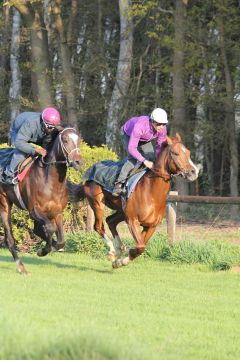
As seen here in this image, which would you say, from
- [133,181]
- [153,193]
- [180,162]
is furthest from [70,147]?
[180,162]

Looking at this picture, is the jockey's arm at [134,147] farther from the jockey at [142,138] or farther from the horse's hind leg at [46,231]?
the horse's hind leg at [46,231]

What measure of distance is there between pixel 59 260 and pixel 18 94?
2114 cm

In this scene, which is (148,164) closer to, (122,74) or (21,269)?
(21,269)

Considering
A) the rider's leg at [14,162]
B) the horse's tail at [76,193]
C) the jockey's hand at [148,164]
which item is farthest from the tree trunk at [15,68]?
the jockey's hand at [148,164]

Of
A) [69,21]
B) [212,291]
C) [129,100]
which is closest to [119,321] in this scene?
[212,291]

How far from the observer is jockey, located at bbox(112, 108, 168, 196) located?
44.9ft

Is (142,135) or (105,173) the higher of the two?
(142,135)

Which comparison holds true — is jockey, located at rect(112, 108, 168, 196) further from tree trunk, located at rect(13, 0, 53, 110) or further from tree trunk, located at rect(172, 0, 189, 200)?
tree trunk, located at rect(13, 0, 53, 110)

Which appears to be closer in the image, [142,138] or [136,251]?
[136,251]

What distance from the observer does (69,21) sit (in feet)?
106

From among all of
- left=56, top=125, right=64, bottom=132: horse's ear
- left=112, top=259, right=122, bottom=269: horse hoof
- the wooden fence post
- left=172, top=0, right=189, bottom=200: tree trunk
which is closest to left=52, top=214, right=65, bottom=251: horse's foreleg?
left=112, top=259, right=122, bottom=269: horse hoof

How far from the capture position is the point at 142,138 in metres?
14.1

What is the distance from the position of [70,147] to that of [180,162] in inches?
63.8

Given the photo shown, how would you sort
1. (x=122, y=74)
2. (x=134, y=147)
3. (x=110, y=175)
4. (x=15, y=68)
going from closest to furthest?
(x=134, y=147) < (x=110, y=175) < (x=122, y=74) < (x=15, y=68)
